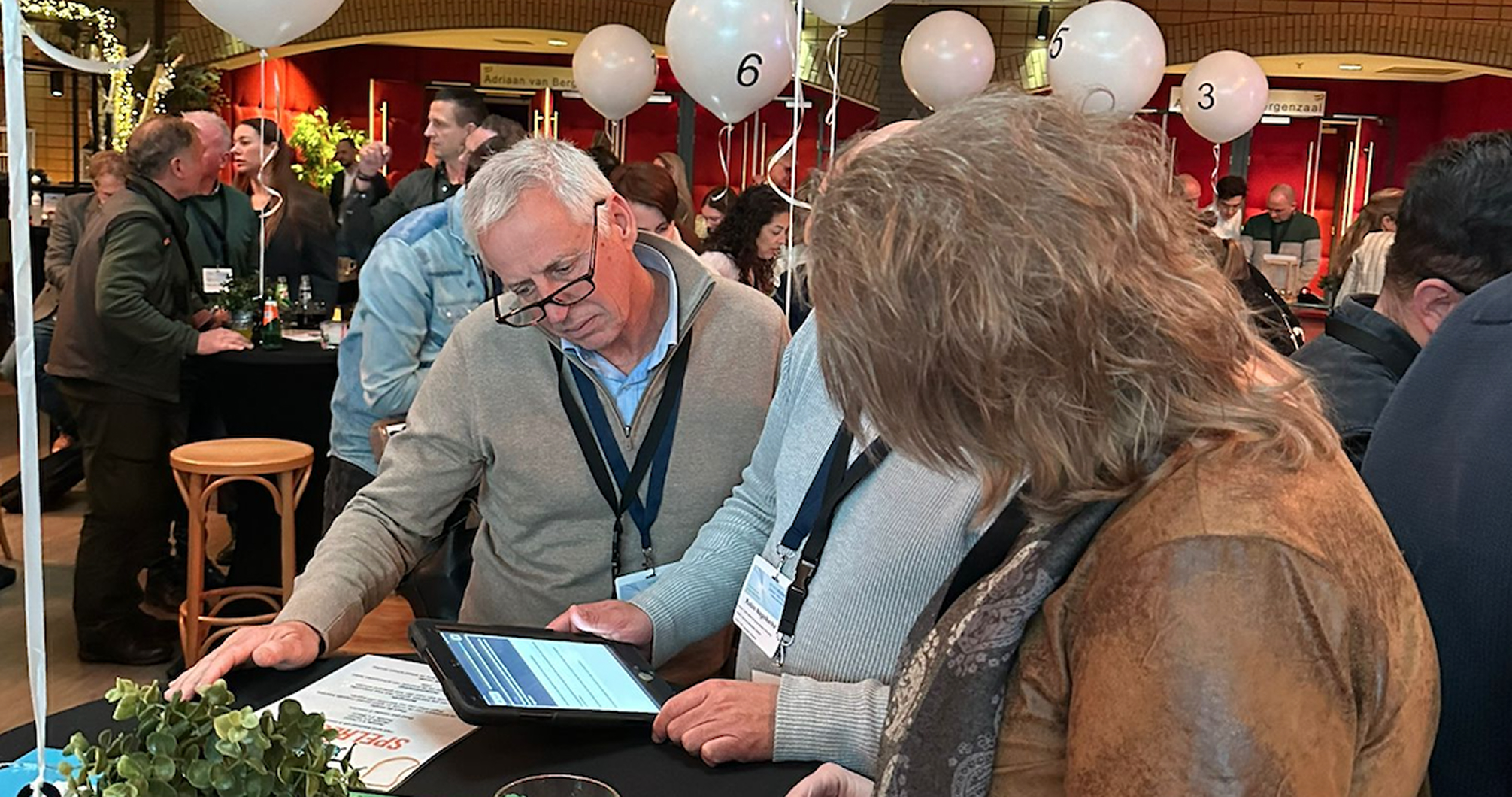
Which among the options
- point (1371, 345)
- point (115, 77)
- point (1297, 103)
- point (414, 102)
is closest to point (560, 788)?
point (1371, 345)

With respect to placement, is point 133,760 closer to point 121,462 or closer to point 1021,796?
point 1021,796

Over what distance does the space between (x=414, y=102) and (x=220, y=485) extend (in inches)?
455

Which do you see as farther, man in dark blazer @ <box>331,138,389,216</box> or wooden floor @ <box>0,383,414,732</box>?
man in dark blazer @ <box>331,138,389,216</box>

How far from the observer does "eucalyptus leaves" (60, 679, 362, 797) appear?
909 millimetres

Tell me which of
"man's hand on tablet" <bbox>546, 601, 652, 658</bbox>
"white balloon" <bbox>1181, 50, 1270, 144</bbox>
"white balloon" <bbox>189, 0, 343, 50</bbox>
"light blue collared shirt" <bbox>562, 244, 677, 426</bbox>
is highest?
"white balloon" <bbox>1181, 50, 1270, 144</bbox>

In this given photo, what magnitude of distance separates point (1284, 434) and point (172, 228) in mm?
3608

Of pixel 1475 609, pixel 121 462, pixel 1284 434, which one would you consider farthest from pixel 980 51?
pixel 1284 434

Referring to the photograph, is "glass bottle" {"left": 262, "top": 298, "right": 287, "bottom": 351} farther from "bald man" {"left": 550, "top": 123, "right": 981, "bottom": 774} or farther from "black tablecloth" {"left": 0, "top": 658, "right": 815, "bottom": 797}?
"black tablecloth" {"left": 0, "top": 658, "right": 815, "bottom": 797}

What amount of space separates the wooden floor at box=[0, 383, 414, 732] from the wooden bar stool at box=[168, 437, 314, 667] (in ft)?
0.82

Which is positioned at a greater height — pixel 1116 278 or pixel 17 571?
pixel 1116 278

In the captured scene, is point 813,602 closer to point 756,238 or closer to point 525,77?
point 756,238

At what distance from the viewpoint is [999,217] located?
30.9 inches

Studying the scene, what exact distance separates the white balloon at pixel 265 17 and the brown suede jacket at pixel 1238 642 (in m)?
3.08

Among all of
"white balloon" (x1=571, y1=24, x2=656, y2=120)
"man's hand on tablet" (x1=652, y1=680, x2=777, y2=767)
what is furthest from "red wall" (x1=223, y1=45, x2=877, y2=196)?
"man's hand on tablet" (x1=652, y1=680, x2=777, y2=767)
